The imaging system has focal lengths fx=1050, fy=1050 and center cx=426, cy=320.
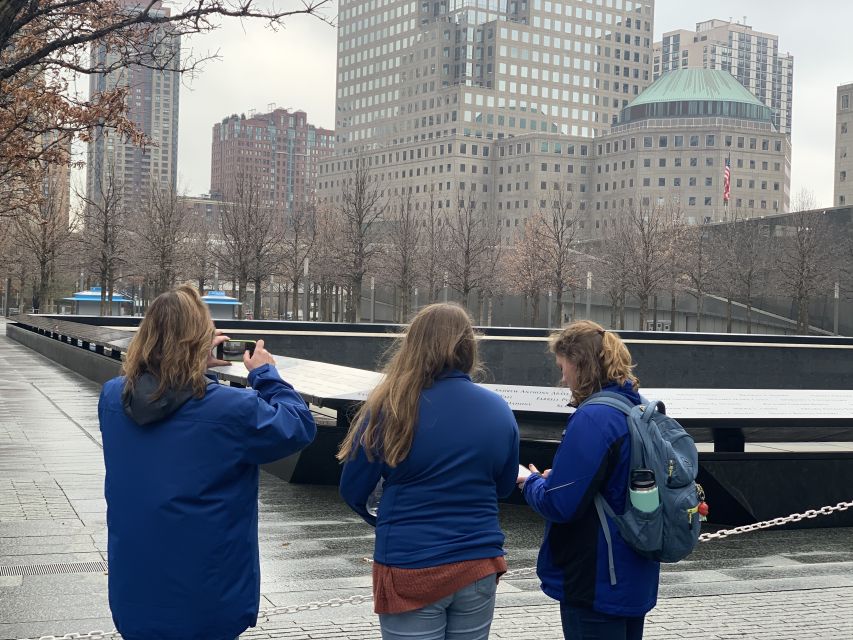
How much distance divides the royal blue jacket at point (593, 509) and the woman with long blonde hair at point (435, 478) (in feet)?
0.84

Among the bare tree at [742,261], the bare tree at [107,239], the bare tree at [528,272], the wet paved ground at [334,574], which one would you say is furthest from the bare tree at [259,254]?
the wet paved ground at [334,574]

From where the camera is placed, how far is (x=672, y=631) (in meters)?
5.57

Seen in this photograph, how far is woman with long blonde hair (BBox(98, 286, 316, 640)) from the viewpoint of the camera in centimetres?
316

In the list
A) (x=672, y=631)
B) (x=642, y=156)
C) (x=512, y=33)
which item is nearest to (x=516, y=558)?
(x=672, y=631)

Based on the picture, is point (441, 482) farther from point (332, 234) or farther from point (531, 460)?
point (332, 234)

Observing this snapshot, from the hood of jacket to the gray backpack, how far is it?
4.60ft

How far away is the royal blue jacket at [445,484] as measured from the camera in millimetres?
3242

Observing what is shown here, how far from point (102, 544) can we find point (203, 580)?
→ 4.41m

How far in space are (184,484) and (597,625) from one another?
1457 millimetres

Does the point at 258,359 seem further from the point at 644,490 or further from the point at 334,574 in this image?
the point at 334,574

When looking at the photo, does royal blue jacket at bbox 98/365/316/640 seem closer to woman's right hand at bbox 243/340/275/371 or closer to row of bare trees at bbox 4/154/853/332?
woman's right hand at bbox 243/340/275/371

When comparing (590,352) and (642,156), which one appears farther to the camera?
(642,156)

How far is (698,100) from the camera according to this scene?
146375 mm

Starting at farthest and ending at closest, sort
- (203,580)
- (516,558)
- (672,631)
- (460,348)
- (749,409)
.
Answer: (749,409) < (516,558) < (672,631) < (460,348) < (203,580)
